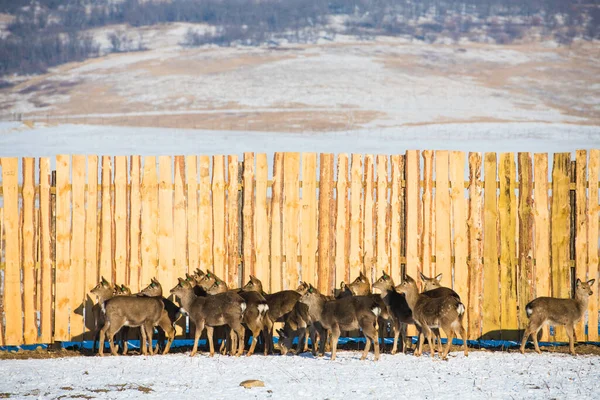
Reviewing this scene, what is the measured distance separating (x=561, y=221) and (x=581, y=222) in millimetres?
316

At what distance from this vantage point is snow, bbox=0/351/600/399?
9992mm

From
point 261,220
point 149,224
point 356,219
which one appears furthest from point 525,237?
point 149,224

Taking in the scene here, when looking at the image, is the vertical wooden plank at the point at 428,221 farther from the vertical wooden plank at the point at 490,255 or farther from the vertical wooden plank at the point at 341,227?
the vertical wooden plank at the point at 341,227

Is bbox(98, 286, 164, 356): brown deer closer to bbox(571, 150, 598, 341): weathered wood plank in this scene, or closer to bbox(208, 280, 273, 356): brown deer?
bbox(208, 280, 273, 356): brown deer

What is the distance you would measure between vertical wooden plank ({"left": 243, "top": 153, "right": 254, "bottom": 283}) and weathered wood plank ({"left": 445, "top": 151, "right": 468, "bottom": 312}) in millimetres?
2633

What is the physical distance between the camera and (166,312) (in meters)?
13.2

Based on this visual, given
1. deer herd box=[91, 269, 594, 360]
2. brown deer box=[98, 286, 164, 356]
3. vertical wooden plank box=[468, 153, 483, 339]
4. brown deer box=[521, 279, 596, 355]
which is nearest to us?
deer herd box=[91, 269, 594, 360]

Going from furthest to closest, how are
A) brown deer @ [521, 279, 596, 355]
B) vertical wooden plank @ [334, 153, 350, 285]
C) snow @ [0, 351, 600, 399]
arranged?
1. vertical wooden plank @ [334, 153, 350, 285]
2. brown deer @ [521, 279, 596, 355]
3. snow @ [0, 351, 600, 399]

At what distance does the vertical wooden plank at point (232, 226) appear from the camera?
14.0 metres

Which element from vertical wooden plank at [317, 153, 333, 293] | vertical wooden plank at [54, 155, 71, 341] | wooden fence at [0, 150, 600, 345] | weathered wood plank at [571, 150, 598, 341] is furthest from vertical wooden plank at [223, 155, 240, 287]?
weathered wood plank at [571, 150, 598, 341]

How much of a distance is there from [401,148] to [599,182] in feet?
91.7

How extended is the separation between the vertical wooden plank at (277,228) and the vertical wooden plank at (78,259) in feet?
10.1

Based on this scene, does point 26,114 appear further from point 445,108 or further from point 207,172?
point 207,172

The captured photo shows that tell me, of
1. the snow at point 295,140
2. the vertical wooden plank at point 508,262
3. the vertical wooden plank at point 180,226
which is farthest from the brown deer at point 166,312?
the snow at point 295,140
